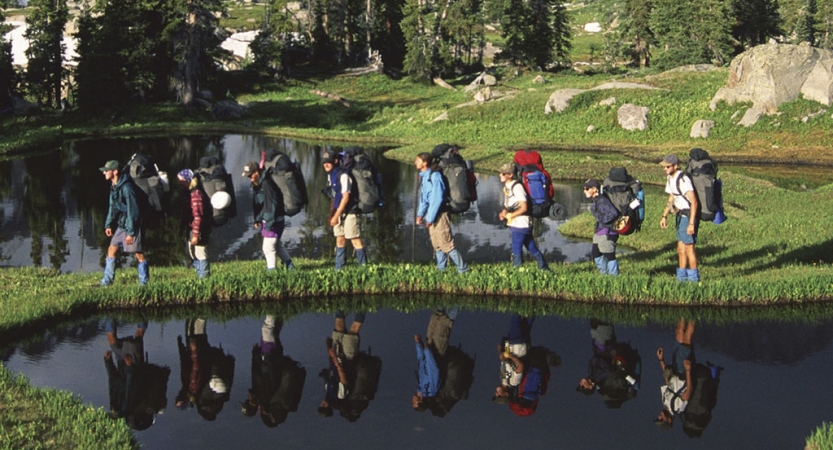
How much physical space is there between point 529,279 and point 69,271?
10681 mm

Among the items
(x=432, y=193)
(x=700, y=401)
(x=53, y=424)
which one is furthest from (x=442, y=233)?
(x=53, y=424)

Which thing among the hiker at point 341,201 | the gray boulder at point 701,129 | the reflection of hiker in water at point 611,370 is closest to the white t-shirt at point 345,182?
the hiker at point 341,201

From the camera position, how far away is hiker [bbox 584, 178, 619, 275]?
52.2ft

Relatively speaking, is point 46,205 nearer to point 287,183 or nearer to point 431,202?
point 287,183

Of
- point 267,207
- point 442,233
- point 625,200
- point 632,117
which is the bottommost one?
point 442,233

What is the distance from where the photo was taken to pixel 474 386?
11562 millimetres

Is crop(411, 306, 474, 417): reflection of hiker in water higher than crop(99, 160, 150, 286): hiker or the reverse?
the reverse

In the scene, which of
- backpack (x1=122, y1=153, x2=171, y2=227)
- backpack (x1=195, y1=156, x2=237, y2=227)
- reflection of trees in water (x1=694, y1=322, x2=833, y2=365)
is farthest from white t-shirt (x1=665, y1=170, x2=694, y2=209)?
backpack (x1=122, y1=153, x2=171, y2=227)

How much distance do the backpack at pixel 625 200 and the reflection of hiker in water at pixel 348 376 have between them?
5.16 meters

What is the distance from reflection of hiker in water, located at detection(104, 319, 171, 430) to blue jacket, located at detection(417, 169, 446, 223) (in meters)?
5.55

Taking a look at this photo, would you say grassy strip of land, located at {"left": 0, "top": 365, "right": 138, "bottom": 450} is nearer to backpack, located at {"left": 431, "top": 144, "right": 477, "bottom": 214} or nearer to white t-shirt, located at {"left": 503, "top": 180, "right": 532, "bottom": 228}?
backpack, located at {"left": 431, "top": 144, "right": 477, "bottom": 214}

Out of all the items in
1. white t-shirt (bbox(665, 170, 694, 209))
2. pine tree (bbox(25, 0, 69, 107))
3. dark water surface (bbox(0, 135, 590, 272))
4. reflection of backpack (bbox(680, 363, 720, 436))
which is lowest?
reflection of backpack (bbox(680, 363, 720, 436))

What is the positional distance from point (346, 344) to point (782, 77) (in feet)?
142

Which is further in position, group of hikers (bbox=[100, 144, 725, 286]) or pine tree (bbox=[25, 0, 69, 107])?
pine tree (bbox=[25, 0, 69, 107])
